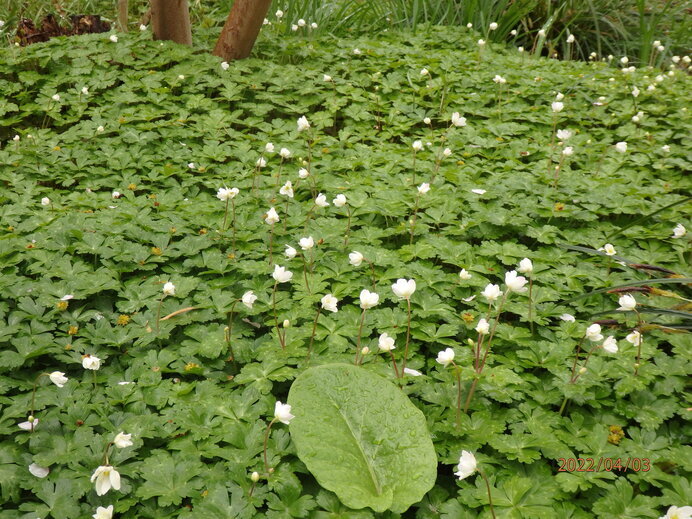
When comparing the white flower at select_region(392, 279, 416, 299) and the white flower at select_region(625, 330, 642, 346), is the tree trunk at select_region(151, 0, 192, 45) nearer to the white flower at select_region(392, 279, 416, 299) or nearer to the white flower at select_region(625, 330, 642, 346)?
the white flower at select_region(392, 279, 416, 299)

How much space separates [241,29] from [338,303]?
3628 millimetres

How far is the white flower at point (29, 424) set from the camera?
A: 1.83 meters

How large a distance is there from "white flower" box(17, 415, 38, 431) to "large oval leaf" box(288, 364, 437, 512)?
93 centimetres

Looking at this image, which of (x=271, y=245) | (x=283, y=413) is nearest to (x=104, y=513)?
(x=283, y=413)

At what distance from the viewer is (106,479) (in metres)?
1.59

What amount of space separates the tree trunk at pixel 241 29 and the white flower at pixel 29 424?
409 centimetres

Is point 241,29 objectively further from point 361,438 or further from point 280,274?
point 361,438

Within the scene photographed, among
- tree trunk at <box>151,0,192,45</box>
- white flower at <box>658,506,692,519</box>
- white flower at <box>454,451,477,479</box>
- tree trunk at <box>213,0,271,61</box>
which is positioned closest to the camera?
white flower at <box>658,506,692,519</box>

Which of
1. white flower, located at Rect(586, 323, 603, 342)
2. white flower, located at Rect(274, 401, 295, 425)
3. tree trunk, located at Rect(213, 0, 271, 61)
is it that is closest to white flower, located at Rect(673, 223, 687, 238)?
white flower, located at Rect(586, 323, 603, 342)

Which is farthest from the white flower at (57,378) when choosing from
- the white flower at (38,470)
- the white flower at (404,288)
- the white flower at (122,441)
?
the white flower at (404,288)

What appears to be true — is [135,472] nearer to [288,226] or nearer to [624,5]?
[288,226]

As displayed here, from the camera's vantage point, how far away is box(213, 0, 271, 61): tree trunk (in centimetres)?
479

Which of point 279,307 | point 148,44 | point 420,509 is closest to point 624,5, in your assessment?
point 148,44

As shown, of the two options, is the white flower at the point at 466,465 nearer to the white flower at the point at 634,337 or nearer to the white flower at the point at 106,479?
the white flower at the point at 634,337
